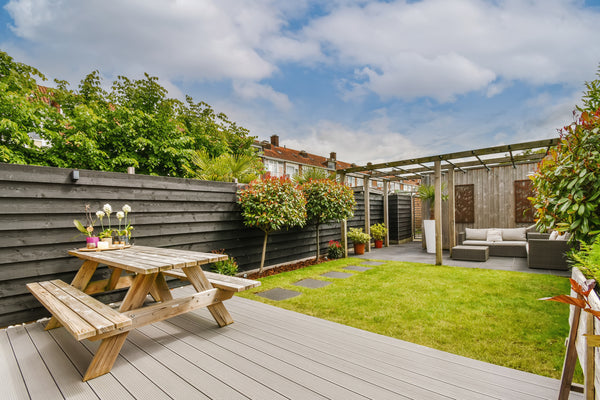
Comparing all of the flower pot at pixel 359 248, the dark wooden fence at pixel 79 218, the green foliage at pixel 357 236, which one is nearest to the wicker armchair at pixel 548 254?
the green foliage at pixel 357 236

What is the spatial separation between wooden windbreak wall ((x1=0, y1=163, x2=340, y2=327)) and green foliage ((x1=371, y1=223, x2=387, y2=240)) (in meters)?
5.75

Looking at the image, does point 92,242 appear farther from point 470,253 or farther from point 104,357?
point 470,253

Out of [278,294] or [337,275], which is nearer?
[278,294]

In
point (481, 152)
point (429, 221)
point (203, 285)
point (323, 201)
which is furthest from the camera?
point (429, 221)

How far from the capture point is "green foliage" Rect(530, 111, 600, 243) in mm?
1926

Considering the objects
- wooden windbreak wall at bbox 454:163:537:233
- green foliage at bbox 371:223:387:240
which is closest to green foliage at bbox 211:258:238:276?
green foliage at bbox 371:223:387:240

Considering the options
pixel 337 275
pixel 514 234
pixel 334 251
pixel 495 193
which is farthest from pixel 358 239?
pixel 495 193

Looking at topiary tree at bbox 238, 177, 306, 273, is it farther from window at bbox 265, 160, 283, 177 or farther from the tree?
window at bbox 265, 160, 283, 177

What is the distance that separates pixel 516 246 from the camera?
7.44 meters

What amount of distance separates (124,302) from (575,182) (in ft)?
11.6

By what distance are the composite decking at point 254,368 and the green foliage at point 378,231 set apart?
7264 millimetres

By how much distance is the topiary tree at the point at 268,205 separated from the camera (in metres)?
4.84

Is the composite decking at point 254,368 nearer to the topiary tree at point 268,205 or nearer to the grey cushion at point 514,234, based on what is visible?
the topiary tree at point 268,205

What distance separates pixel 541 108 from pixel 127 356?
36.5 ft
